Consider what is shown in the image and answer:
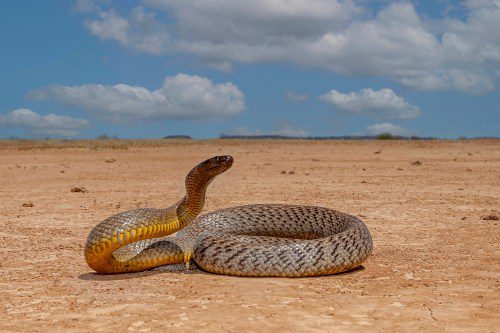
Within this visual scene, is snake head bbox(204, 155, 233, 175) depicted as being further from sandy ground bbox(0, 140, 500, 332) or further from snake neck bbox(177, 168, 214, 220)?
sandy ground bbox(0, 140, 500, 332)

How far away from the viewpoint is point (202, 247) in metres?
7.46

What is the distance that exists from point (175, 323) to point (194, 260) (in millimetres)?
2540

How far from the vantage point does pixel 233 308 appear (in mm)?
5711

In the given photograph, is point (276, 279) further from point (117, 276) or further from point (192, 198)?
point (117, 276)

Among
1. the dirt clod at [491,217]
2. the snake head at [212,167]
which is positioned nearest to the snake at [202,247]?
the snake head at [212,167]

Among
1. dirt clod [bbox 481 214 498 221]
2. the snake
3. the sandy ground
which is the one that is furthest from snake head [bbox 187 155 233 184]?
dirt clod [bbox 481 214 498 221]

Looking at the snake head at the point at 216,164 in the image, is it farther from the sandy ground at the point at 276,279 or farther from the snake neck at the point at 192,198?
the sandy ground at the point at 276,279

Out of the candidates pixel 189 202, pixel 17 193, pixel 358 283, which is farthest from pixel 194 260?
pixel 17 193

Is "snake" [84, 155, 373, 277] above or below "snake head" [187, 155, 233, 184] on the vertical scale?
below

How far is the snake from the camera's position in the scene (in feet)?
23.2

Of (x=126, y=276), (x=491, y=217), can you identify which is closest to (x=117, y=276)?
(x=126, y=276)

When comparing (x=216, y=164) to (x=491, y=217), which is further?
(x=491, y=217)

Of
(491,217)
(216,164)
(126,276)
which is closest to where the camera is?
(216,164)

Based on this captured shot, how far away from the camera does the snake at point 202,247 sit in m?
7.06
